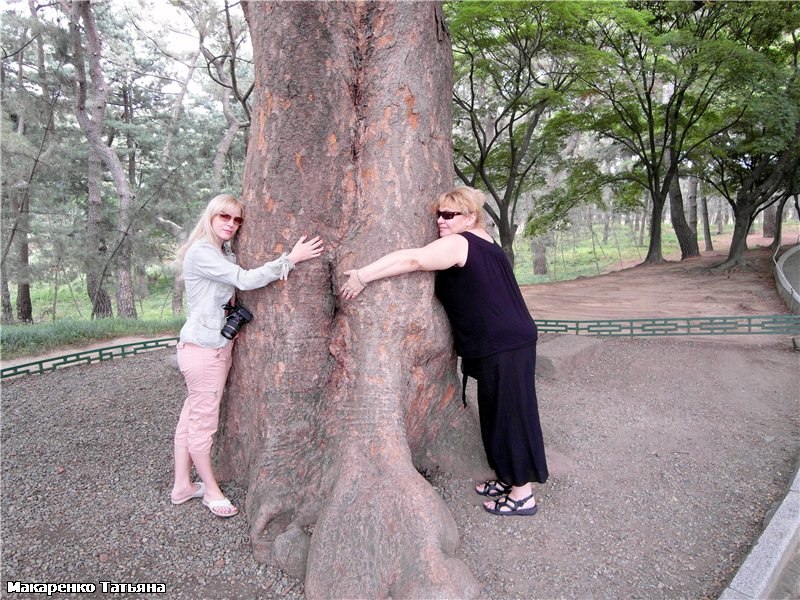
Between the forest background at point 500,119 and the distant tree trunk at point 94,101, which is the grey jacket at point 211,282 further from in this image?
the distant tree trunk at point 94,101

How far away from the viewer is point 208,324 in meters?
2.60

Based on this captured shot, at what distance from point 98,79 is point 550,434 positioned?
12162mm

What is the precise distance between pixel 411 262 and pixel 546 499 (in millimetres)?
1565

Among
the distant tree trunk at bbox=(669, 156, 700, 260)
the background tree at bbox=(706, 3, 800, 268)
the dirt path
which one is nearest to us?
the dirt path

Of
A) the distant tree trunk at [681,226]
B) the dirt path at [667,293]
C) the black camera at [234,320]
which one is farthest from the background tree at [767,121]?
the black camera at [234,320]

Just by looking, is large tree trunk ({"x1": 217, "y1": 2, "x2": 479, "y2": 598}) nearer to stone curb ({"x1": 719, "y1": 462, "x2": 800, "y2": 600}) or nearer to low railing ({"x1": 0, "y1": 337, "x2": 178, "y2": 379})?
stone curb ({"x1": 719, "y1": 462, "x2": 800, "y2": 600})

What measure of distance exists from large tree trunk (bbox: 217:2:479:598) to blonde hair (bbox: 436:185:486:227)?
0.38ft

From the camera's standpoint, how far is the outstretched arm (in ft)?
8.23

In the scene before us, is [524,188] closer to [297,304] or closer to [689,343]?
[689,343]

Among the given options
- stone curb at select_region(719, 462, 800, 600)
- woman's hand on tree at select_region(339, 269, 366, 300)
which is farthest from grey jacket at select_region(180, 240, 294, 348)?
stone curb at select_region(719, 462, 800, 600)

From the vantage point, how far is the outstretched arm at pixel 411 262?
2.51 m

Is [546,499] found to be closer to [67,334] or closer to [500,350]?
[500,350]

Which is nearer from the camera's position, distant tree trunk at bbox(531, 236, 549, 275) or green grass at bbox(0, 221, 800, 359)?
green grass at bbox(0, 221, 800, 359)

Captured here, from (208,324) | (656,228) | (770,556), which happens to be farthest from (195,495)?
(656,228)
